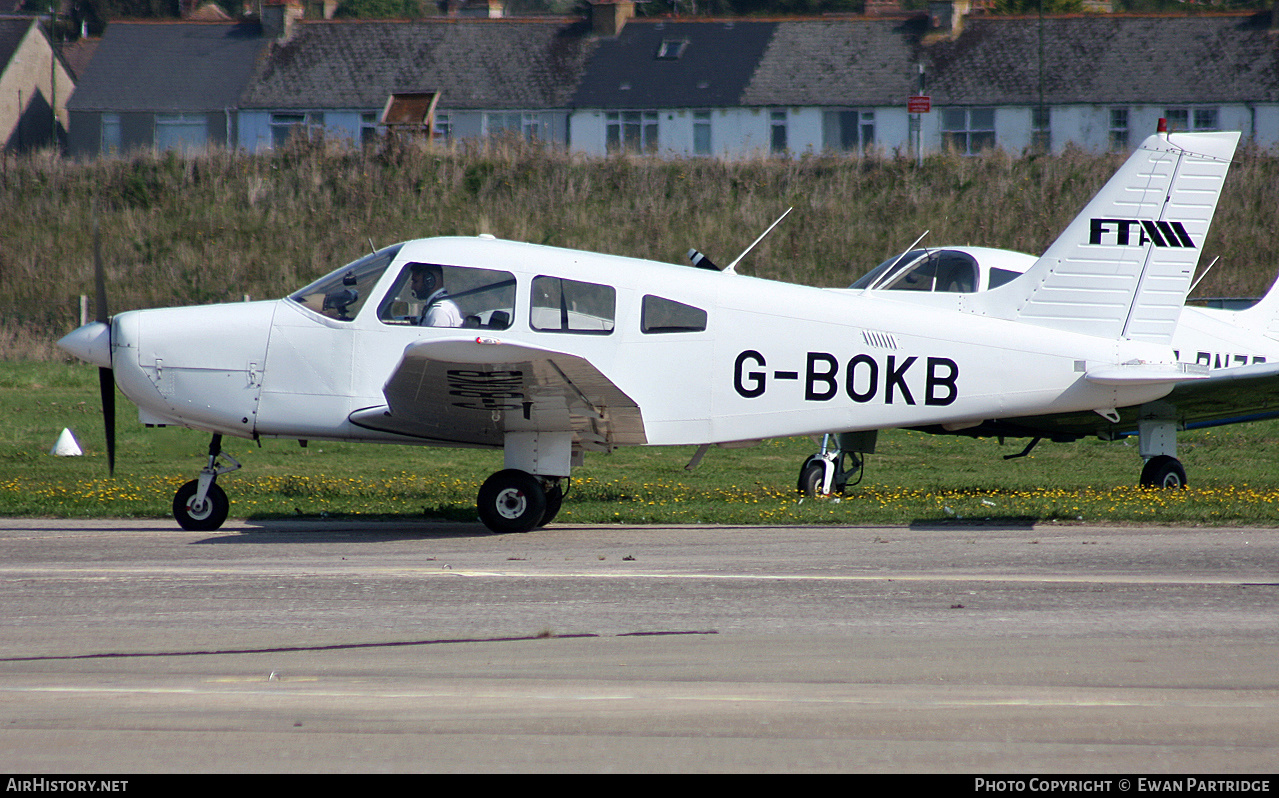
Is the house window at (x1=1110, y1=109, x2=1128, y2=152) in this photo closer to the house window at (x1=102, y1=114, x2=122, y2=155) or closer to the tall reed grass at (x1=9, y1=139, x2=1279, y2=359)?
the tall reed grass at (x1=9, y1=139, x2=1279, y2=359)

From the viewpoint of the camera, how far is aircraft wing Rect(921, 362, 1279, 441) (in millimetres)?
11273

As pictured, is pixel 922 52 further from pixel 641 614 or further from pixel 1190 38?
pixel 641 614

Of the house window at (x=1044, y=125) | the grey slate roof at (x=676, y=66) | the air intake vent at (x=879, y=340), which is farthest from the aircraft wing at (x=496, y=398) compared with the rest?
the house window at (x=1044, y=125)

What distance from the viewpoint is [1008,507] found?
11.3m

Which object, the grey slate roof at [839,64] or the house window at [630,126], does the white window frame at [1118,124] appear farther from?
the house window at [630,126]

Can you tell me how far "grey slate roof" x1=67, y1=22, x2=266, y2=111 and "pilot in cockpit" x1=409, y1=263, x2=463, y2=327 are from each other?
140 feet

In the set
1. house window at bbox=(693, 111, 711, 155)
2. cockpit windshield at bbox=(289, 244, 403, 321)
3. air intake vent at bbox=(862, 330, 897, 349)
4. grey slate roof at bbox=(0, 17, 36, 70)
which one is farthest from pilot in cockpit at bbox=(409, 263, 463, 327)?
grey slate roof at bbox=(0, 17, 36, 70)

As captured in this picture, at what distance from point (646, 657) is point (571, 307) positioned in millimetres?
4660

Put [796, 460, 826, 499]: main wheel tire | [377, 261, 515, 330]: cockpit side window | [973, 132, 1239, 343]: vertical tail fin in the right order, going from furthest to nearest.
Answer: [796, 460, 826, 499]: main wheel tire < [973, 132, 1239, 343]: vertical tail fin < [377, 261, 515, 330]: cockpit side window

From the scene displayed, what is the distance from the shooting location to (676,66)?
47688 mm

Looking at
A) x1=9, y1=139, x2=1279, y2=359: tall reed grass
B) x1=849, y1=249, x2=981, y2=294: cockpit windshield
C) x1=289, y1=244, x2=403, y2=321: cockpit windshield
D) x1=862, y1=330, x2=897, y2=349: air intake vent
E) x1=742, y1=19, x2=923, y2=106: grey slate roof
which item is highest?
x1=742, y1=19, x2=923, y2=106: grey slate roof

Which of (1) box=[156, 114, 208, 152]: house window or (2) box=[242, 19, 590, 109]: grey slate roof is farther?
(1) box=[156, 114, 208, 152]: house window

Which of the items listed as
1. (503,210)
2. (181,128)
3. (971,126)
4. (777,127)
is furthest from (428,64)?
(503,210)
